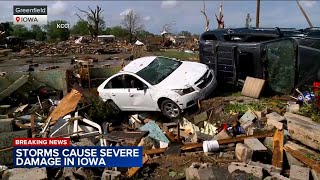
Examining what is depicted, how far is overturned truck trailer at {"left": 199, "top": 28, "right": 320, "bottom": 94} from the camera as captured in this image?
33.4 feet

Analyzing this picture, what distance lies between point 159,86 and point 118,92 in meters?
1.59

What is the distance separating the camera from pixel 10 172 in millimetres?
7066

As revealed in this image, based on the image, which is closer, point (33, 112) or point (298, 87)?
point (298, 87)

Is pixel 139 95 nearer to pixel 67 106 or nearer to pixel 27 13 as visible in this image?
pixel 67 106

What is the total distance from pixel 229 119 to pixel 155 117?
2.75 metres

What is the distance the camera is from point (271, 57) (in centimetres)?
1055

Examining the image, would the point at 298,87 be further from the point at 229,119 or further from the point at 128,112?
the point at 128,112

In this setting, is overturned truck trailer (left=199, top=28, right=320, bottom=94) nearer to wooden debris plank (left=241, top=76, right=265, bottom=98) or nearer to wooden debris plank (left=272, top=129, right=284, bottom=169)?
wooden debris plank (left=241, top=76, right=265, bottom=98)

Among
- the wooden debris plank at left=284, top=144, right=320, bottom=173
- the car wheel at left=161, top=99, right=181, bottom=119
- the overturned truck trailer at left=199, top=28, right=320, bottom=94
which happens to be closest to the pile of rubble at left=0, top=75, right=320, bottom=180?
the wooden debris plank at left=284, top=144, right=320, bottom=173

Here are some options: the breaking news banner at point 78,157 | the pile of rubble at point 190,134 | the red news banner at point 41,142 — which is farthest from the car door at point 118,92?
the breaking news banner at point 78,157

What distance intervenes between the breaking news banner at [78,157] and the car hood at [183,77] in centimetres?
293

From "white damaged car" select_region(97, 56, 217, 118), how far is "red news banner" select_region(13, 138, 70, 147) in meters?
2.63

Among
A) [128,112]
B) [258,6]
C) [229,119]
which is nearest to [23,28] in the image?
[258,6]

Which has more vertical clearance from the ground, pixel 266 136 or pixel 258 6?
pixel 258 6
